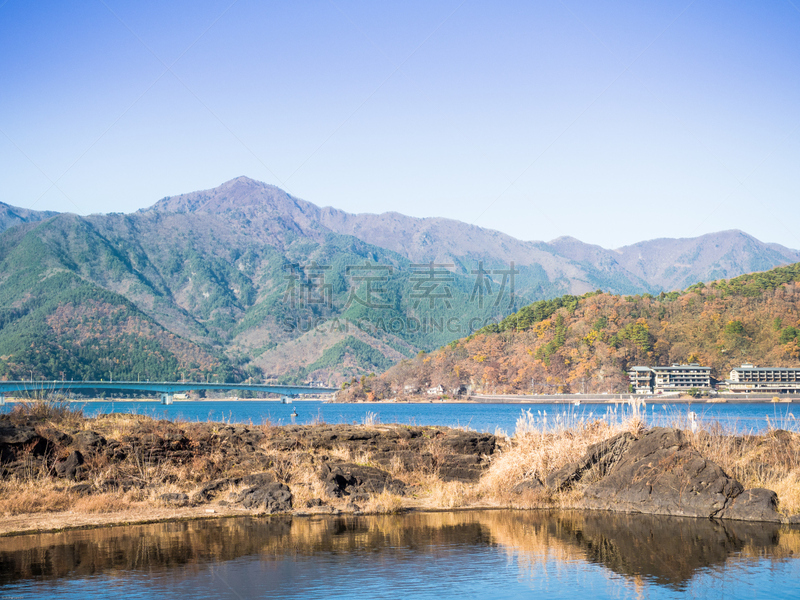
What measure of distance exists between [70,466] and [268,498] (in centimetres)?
494

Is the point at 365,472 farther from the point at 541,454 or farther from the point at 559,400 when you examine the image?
the point at 559,400

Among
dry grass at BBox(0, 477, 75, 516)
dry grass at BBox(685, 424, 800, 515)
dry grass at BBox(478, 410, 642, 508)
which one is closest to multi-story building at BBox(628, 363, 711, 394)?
dry grass at BBox(685, 424, 800, 515)

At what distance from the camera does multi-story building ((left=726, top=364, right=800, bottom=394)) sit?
14000 centimetres

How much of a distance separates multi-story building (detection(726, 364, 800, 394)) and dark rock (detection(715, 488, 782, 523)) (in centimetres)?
13910

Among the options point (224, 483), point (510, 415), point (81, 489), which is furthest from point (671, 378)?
point (81, 489)

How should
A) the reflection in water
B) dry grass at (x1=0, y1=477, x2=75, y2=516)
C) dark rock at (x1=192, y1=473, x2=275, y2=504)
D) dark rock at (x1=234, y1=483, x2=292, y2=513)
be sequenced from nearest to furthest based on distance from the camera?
the reflection in water
dry grass at (x1=0, y1=477, x2=75, y2=516)
dark rock at (x1=234, y1=483, x2=292, y2=513)
dark rock at (x1=192, y1=473, x2=275, y2=504)

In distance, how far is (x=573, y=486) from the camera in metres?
17.1

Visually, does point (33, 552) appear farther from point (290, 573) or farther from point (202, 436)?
point (202, 436)

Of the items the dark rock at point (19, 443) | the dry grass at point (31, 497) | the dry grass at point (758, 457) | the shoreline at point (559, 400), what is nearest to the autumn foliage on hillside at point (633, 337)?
the shoreline at point (559, 400)

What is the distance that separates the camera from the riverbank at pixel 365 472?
15.3 metres

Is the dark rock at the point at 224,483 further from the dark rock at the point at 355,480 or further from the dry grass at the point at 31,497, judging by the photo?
the dry grass at the point at 31,497

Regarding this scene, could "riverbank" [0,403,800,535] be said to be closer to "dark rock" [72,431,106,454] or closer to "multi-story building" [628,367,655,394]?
"dark rock" [72,431,106,454]

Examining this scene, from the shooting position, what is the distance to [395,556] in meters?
11.9

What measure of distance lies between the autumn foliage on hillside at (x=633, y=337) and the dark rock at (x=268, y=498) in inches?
5652
